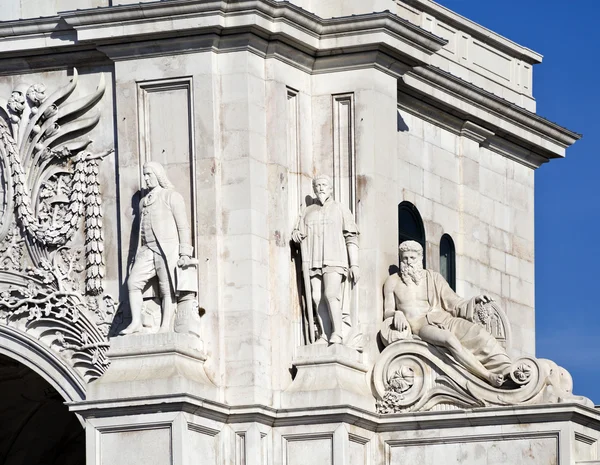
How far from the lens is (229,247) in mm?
41219

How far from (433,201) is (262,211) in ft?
16.7

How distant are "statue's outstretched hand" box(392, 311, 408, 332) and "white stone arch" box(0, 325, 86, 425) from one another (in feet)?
14.6

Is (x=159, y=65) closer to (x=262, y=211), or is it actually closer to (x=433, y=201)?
(x=262, y=211)

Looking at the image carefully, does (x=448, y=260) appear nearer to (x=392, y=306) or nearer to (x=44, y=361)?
(x=392, y=306)

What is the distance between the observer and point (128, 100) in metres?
42.0

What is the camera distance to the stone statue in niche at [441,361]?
41312 millimetres

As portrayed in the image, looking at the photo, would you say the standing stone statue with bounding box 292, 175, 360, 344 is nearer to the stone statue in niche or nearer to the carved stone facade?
the carved stone facade

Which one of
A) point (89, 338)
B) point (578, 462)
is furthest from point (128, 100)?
point (578, 462)

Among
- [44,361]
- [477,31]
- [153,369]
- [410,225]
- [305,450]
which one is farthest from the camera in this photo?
[477,31]

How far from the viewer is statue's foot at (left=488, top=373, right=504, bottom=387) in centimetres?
4144

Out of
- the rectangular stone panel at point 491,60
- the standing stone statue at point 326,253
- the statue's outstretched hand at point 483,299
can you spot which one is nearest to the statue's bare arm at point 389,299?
the standing stone statue at point 326,253

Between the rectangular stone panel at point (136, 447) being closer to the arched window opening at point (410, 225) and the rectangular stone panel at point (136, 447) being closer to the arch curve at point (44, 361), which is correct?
the arch curve at point (44, 361)

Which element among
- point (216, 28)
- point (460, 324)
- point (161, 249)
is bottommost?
point (460, 324)

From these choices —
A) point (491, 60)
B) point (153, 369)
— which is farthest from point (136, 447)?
point (491, 60)
